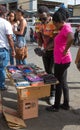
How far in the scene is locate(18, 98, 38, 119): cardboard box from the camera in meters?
4.87

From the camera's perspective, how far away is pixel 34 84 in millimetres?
4668

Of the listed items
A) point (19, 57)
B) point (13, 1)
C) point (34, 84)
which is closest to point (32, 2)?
point (13, 1)

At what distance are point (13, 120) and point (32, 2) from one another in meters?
37.4

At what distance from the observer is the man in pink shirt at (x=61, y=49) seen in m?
4.81

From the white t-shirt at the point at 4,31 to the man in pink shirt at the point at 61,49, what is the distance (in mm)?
1145

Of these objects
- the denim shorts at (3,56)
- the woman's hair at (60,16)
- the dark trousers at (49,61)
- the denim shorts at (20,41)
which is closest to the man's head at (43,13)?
the dark trousers at (49,61)

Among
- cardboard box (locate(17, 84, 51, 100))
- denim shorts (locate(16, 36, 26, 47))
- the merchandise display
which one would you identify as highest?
denim shorts (locate(16, 36, 26, 47))

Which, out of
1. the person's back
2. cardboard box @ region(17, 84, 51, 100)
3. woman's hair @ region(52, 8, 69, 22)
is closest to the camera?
cardboard box @ region(17, 84, 51, 100)

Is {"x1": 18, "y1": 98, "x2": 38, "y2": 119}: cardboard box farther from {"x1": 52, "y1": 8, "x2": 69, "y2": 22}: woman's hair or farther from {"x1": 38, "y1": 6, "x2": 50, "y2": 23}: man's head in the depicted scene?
{"x1": 38, "y1": 6, "x2": 50, "y2": 23}: man's head

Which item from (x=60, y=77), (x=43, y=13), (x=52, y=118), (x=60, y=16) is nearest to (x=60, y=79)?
(x=60, y=77)

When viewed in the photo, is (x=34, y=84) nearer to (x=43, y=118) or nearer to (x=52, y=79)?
(x=52, y=79)

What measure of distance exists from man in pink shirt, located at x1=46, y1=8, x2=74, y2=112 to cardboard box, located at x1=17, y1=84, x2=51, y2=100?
1.36ft

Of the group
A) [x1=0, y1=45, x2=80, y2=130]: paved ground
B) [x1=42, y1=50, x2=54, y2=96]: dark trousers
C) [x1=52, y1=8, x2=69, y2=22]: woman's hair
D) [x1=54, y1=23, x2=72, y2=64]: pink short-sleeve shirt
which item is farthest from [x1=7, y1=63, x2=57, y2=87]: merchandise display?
[x1=52, y1=8, x2=69, y2=22]: woman's hair

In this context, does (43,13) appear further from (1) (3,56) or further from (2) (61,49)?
(1) (3,56)
